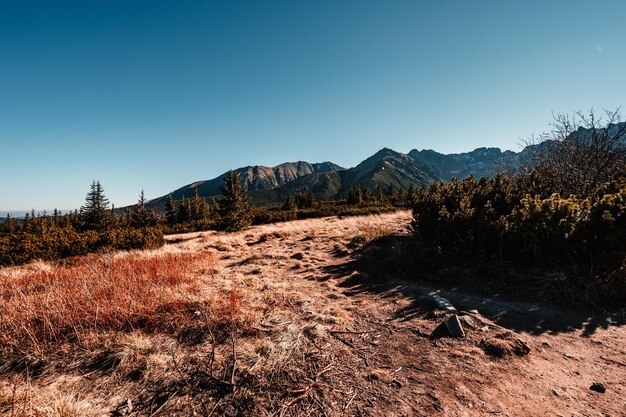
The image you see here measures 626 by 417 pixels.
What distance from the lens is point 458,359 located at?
353 cm

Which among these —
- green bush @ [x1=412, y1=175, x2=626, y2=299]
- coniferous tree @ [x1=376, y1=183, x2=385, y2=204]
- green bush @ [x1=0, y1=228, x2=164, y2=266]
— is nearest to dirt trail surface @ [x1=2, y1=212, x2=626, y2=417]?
green bush @ [x1=412, y1=175, x2=626, y2=299]

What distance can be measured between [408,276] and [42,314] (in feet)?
26.3

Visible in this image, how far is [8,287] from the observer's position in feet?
20.9

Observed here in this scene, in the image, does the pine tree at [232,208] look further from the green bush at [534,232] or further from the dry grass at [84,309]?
the green bush at [534,232]

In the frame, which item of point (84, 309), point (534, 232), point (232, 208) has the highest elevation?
point (232, 208)

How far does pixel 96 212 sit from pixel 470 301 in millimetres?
54330

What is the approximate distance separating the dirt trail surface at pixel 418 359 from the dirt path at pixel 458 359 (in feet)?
0.05

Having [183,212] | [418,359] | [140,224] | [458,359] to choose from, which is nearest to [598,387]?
[458,359]

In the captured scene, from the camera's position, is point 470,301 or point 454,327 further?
point 470,301

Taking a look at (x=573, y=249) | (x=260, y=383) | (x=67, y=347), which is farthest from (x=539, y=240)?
(x=67, y=347)

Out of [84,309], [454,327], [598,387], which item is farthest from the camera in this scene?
[84,309]

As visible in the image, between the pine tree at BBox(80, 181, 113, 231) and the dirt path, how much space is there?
165ft

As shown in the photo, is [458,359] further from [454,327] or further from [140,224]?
[140,224]

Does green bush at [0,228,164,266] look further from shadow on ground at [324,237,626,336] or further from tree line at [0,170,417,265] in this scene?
shadow on ground at [324,237,626,336]
